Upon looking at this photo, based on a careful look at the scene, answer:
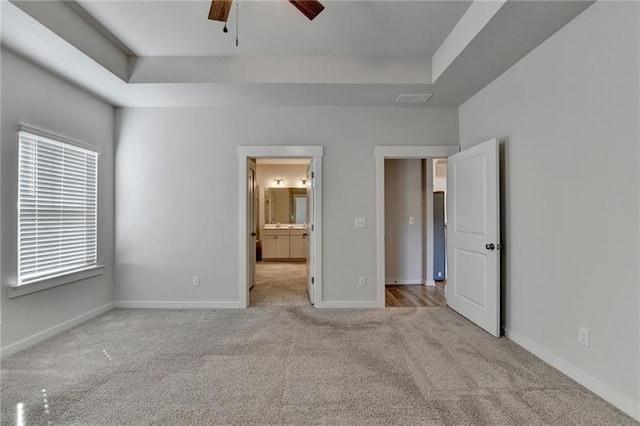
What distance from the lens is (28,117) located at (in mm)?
2820

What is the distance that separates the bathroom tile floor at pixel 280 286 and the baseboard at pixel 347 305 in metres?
0.25

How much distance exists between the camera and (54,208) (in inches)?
122

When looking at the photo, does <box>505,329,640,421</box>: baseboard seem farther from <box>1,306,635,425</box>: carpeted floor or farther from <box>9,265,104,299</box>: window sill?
<box>9,265,104,299</box>: window sill

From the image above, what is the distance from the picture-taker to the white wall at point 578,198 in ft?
6.26

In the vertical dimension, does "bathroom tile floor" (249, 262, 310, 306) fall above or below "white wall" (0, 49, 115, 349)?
below

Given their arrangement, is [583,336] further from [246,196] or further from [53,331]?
[53,331]

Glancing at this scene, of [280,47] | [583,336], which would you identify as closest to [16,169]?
[280,47]

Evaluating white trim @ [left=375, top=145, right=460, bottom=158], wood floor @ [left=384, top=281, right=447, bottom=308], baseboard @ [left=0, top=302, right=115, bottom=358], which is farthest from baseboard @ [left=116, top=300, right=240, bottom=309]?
white trim @ [left=375, top=145, right=460, bottom=158]

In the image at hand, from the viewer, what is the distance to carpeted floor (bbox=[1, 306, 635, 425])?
187 centimetres

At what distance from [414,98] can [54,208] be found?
3926mm

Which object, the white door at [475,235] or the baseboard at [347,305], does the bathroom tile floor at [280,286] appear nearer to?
the baseboard at [347,305]

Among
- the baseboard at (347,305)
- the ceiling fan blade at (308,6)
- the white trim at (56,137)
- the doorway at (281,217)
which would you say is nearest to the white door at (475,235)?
the baseboard at (347,305)

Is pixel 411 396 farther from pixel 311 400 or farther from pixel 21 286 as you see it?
pixel 21 286

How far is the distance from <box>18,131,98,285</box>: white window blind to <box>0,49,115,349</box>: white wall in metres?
0.09
